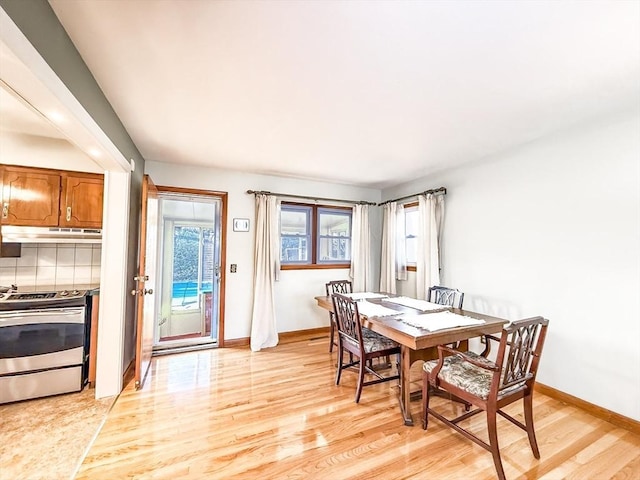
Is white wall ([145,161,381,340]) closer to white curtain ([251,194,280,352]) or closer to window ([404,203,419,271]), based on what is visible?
white curtain ([251,194,280,352])

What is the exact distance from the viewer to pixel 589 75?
5.72 ft

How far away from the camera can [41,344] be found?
7.96ft

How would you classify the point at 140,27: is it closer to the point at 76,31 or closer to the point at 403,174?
the point at 76,31

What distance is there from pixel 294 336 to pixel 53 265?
2.93 metres

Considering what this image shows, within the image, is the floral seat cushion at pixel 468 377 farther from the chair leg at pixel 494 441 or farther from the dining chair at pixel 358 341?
the dining chair at pixel 358 341

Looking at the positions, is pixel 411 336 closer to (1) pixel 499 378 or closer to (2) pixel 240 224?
(1) pixel 499 378

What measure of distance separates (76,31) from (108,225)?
1.54m

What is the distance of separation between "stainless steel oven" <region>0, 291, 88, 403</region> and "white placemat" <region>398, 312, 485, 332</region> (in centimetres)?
293

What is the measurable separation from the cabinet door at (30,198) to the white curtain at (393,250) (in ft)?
13.3

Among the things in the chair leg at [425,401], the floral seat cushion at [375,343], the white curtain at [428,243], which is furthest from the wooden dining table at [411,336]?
the white curtain at [428,243]

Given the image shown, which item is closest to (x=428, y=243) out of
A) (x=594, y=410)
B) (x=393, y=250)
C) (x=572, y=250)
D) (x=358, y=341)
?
(x=393, y=250)

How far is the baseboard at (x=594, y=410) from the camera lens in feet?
6.84

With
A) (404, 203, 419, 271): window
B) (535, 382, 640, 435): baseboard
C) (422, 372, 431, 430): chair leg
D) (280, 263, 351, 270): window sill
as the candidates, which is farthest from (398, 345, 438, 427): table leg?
(280, 263, 351, 270): window sill

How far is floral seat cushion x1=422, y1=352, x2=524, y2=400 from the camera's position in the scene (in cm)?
176
